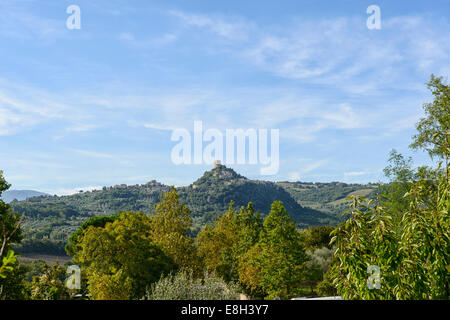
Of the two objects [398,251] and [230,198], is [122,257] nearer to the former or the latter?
[398,251]

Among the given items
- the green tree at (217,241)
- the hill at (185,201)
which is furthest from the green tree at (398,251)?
the hill at (185,201)

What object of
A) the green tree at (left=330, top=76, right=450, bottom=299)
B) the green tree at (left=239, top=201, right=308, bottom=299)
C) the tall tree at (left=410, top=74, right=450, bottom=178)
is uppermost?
the tall tree at (left=410, top=74, right=450, bottom=178)

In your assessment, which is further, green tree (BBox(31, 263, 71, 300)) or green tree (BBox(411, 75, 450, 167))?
green tree (BBox(411, 75, 450, 167))

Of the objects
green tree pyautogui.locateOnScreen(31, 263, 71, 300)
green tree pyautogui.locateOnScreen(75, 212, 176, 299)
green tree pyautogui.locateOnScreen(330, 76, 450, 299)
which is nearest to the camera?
green tree pyautogui.locateOnScreen(330, 76, 450, 299)

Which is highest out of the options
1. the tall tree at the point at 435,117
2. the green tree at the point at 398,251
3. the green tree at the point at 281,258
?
the tall tree at the point at 435,117

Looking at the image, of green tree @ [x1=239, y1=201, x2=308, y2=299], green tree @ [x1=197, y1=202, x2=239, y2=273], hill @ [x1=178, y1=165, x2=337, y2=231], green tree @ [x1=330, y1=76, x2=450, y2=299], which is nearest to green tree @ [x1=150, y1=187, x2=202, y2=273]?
green tree @ [x1=239, y1=201, x2=308, y2=299]

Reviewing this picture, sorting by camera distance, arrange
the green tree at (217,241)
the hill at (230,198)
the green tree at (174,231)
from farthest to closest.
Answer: the hill at (230,198) → the green tree at (217,241) → the green tree at (174,231)

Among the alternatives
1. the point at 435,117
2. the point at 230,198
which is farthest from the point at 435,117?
the point at 230,198

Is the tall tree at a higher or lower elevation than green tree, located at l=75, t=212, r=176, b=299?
higher

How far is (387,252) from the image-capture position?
5047 millimetres

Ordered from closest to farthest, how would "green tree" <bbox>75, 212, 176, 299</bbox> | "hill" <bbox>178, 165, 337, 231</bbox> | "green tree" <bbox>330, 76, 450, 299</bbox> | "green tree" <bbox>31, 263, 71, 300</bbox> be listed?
"green tree" <bbox>330, 76, 450, 299</bbox>
"green tree" <bbox>31, 263, 71, 300</bbox>
"green tree" <bbox>75, 212, 176, 299</bbox>
"hill" <bbox>178, 165, 337, 231</bbox>

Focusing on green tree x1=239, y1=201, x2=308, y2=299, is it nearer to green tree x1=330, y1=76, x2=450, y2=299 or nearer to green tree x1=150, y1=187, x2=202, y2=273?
green tree x1=150, y1=187, x2=202, y2=273

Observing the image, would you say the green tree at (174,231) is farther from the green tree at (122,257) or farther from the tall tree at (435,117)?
the tall tree at (435,117)
